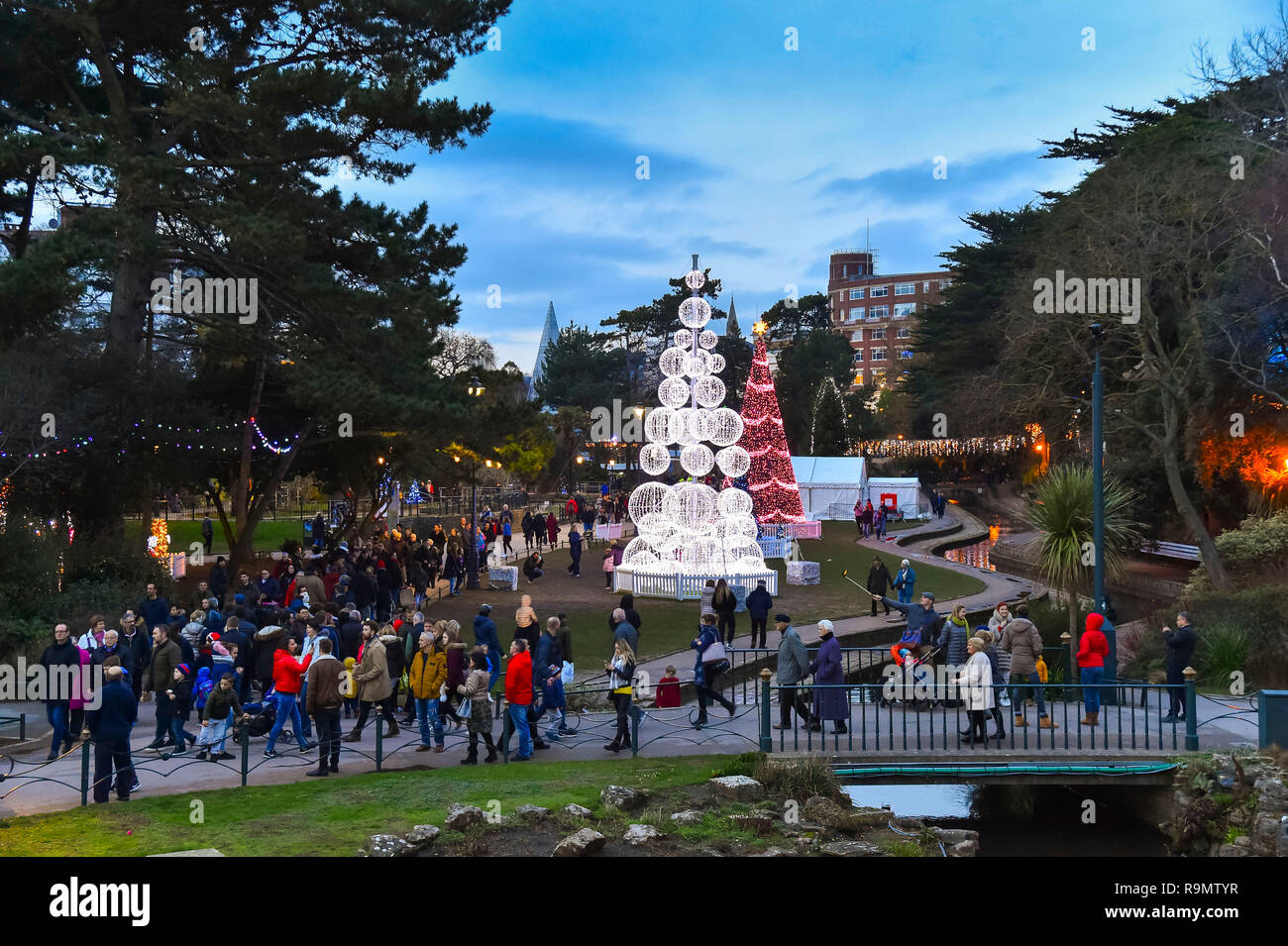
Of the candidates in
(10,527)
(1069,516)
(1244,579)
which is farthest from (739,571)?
(10,527)

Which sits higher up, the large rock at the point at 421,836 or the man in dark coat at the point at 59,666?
the man in dark coat at the point at 59,666

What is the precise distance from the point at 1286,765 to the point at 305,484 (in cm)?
5548

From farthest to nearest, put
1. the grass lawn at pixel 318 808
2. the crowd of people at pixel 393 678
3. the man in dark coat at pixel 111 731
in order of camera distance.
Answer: the crowd of people at pixel 393 678
the man in dark coat at pixel 111 731
the grass lawn at pixel 318 808

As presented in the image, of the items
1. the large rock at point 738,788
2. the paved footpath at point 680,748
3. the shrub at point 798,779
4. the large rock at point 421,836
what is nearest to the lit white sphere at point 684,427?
the paved footpath at point 680,748

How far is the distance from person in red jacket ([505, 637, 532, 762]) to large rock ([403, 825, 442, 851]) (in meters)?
2.75

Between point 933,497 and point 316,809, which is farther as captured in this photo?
point 933,497

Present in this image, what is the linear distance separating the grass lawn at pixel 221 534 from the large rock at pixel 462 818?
94.1 feet

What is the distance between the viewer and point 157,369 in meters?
27.7

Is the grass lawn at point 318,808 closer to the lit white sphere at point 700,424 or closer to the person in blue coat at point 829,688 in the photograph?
the person in blue coat at point 829,688

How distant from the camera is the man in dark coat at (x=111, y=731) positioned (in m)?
10.8

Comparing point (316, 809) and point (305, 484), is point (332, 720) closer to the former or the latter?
point (316, 809)

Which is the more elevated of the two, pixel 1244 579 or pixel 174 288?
pixel 174 288

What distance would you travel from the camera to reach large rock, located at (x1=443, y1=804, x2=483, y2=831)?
9.89 m
